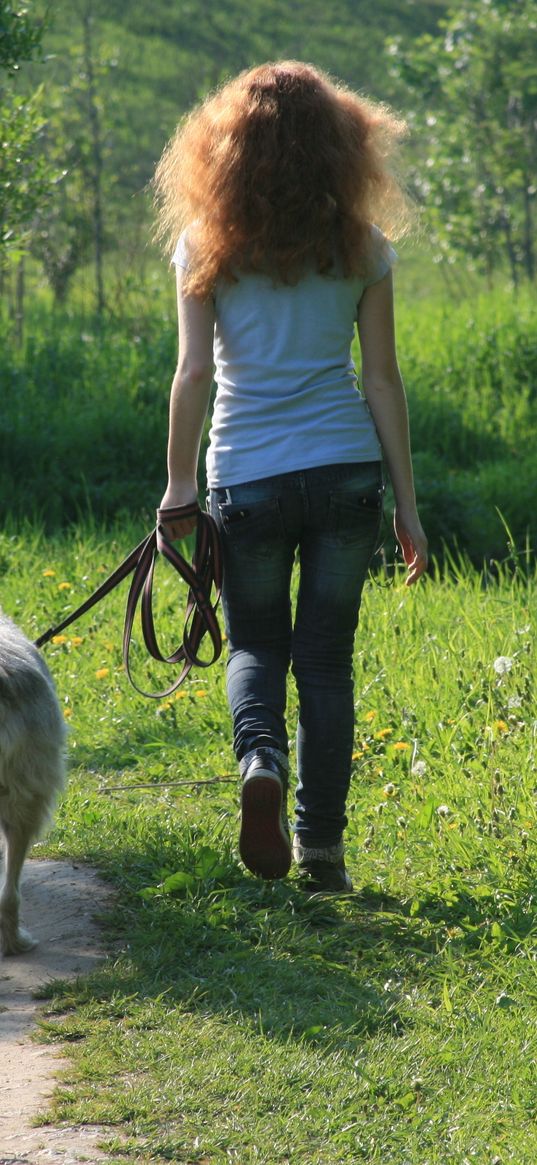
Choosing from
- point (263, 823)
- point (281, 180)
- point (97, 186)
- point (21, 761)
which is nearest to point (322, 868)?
point (263, 823)

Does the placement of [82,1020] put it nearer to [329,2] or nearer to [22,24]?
[22,24]

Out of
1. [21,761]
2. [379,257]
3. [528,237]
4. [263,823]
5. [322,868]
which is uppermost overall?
[528,237]

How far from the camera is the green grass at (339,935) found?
2738 millimetres

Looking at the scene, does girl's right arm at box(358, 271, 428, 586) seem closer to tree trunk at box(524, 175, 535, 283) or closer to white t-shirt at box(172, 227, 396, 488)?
white t-shirt at box(172, 227, 396, 488)

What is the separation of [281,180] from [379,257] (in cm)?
33

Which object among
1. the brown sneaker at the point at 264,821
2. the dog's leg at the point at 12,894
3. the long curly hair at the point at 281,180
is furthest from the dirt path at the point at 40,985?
the long curly hair at the point at 281,180

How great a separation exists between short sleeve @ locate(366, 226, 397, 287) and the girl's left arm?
0.43 metres

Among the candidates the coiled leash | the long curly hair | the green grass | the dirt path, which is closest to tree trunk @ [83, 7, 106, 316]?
the green grass

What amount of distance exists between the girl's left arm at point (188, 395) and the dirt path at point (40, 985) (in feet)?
3.74

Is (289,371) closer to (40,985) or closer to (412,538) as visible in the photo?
(412,538)

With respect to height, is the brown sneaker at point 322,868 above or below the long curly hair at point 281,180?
below

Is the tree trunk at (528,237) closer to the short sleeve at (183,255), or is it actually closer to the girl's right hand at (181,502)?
the short sleeve at (183,255)

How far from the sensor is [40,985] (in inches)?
133

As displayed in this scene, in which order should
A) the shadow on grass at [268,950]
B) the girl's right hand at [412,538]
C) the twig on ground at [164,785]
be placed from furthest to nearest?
the twig on ground at [164,785] → the girl's right hand at [412,538] → the shadow on grass at [268,950]
